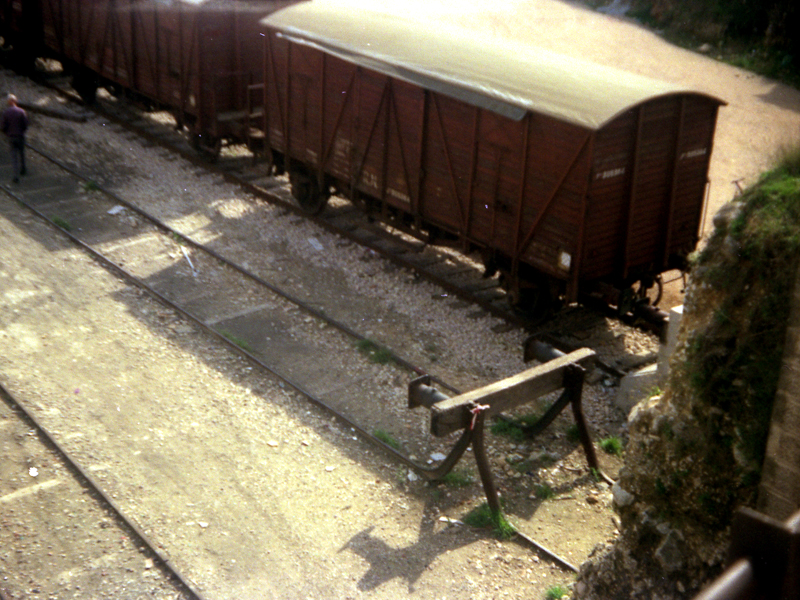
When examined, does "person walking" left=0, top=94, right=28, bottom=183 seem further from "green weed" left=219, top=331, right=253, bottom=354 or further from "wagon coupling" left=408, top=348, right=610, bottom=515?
"wagon coupling" left=408, top=348, right=610, bottom=515

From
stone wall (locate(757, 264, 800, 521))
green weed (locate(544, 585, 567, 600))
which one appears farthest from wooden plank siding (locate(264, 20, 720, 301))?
stone wall (locate(757, 264, 800, 521))

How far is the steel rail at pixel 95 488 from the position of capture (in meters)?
7.27

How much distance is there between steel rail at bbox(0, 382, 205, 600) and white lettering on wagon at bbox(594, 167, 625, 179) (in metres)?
6.60

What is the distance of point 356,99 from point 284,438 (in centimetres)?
637

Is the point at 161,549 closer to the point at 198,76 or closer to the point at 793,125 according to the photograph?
the point at 198,76

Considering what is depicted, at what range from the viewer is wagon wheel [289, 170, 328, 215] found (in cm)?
1543

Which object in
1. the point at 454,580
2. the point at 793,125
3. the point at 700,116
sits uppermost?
the point at 700,116

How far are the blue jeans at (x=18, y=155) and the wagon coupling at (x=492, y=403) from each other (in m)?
11.3

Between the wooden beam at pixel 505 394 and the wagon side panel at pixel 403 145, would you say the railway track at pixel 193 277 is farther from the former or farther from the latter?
the wagon side panel at pixel 403 145

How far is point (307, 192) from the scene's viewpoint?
51.7ft

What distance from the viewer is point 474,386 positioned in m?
10.6

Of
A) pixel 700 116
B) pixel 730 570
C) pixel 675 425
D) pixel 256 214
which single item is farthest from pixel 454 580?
pixel 256 214

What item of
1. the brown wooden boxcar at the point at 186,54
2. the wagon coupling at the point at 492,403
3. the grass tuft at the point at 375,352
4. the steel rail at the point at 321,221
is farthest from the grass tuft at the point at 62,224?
the wagon coupling at the point at 492,403

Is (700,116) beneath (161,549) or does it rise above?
above
